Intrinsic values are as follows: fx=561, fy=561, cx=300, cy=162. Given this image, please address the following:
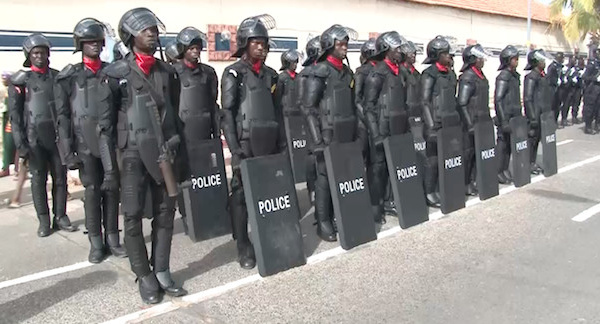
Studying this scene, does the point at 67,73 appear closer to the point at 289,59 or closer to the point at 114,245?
the point at 114,245

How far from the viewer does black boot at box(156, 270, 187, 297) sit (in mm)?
4242

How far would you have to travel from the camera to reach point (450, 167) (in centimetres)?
637

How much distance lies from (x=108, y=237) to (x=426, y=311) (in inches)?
120

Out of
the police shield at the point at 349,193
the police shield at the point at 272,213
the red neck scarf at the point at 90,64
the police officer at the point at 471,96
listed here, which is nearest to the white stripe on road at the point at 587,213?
the police officer at the point at 471,96

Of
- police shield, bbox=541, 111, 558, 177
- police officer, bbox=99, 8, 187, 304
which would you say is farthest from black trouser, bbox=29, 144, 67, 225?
police shield, bbox=541, 111, 558, 177

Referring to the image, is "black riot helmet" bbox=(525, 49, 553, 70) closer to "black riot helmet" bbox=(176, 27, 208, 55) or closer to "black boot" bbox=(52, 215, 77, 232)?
"black riot helmet" bbox=(176, 27, 208, 55)

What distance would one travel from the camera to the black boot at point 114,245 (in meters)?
5.22

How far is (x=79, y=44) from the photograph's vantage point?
4996 mm

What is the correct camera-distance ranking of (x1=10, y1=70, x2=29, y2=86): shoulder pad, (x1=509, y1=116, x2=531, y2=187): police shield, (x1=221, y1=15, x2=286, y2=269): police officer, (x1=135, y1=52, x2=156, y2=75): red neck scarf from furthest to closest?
(x1=509, y1=116, x2=531, y2=187): police shield
(x1=10, y1=70, x2=29, y2=86): shoulder pad
(x1=221, y1=15, x2=286, y2=269): police officer
(x1=135, y1=52, x2=156, y2=75): red neck scarf

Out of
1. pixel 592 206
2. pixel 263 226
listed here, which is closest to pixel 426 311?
pixel 263 226

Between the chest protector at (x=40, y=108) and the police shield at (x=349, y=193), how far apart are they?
2.83m

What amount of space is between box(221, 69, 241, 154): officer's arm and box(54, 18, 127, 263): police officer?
1146 mm

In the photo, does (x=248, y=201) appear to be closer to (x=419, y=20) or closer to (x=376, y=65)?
(x=376, y=65)

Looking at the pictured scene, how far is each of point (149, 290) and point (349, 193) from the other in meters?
2.04
